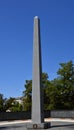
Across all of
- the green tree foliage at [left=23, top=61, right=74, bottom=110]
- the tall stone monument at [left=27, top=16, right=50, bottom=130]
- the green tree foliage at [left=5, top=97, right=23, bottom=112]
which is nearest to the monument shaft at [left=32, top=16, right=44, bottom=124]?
the tall stone monument at [left=27, top=16, right=50, bottom=130]

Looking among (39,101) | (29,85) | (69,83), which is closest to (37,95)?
(39,101)

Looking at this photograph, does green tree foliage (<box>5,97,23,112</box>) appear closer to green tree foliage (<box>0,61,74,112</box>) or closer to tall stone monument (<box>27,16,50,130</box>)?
green tree foliage (<box>0,61,74,112</box>)

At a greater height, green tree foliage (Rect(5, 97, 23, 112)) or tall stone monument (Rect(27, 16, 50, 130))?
green tree foliage (Rect(5, 97, 23, 112))

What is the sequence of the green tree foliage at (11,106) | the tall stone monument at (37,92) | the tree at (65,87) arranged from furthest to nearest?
the green tree foliage at (11,106)
the tree at (65,87)
the tall stone monument at (37,92)

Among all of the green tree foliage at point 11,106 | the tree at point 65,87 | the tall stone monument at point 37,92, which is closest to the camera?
the tall stone monument at point 37,92

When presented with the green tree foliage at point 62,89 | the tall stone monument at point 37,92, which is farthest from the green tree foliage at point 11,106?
the tall stone monument at point 37,92

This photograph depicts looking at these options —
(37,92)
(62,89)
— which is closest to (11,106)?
(62,89)

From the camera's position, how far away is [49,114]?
182 ft

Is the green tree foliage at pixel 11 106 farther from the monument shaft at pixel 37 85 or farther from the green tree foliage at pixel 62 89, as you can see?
the monument shaft at pixel 37 85

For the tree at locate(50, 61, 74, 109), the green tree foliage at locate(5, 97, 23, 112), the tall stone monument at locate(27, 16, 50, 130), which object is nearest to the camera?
the tall stone monument at locate(27, 16, 50, 130)

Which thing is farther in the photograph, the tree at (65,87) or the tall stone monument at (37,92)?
the tree at (65,87)

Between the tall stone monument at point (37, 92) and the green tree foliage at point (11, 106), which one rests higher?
the green tree foliage at point (11, 106)

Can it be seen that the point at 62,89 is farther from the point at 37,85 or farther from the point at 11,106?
the point at 37,85

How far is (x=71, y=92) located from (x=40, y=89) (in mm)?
38043
